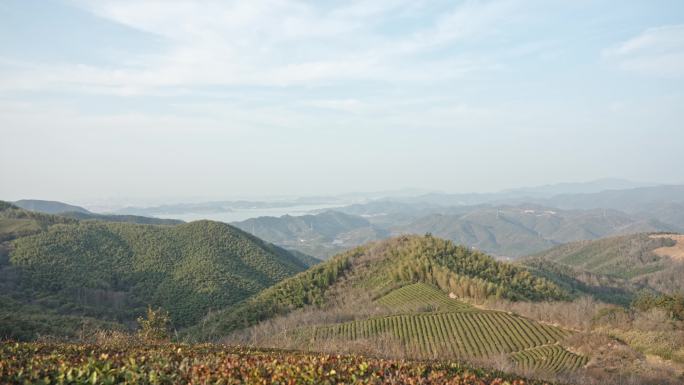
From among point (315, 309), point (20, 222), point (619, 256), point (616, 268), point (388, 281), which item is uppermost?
point (20, 222)

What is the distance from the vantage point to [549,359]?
32438 mm

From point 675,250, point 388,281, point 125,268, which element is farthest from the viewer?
point 675,250

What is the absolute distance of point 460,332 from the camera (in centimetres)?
4206

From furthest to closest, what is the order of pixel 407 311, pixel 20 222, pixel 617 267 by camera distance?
pixel 617 267
pixel 20 222
pixel 407 311

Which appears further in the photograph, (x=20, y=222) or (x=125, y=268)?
(x=20, y=222)

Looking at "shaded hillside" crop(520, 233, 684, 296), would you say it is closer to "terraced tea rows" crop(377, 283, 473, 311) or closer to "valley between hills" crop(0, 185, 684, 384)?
"valley between hills" crop(0, 185, 684, 384)

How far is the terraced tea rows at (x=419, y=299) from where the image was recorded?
2086 inches

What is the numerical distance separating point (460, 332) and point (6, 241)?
281ft

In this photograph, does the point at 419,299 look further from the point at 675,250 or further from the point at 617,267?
the point at 675,250

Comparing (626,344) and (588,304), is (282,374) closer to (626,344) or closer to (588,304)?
(626,344)

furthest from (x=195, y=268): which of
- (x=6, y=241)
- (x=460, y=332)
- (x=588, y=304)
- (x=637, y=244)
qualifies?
(x=637, y=244)

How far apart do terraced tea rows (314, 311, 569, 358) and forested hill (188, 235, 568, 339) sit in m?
11.7

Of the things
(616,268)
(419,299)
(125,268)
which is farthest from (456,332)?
(616,268)

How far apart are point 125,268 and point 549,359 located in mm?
77065
